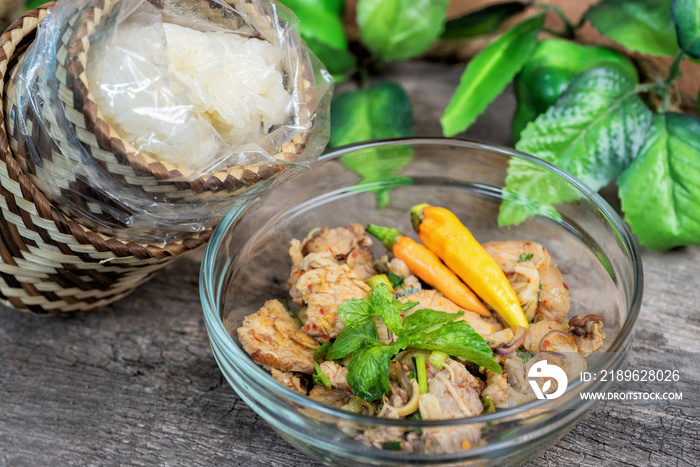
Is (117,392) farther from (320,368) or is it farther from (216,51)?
(216,51)

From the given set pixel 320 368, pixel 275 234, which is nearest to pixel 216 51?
pixel 275 234

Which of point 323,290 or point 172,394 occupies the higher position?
point 323,290

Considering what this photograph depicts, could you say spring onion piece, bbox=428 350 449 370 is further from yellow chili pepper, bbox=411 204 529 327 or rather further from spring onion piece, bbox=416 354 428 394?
yellow chili pepper, bbox=411 204 529 327

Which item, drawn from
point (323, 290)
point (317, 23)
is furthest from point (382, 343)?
point (317, 23)

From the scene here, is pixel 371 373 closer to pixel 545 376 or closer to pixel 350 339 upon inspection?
pixel 350 339

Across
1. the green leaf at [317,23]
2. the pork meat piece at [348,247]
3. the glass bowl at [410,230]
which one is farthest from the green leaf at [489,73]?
the pork meat piece at [348,247]
